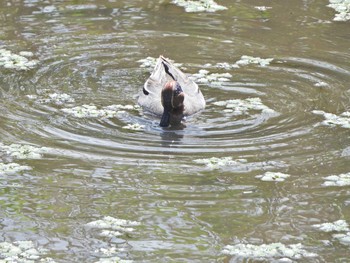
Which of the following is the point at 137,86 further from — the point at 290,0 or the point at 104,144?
the point at 290,0

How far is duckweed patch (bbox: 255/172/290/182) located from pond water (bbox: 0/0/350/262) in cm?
2

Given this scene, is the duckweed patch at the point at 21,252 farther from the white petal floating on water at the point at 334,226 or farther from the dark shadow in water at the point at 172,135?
the dark shadow in water at the point at 172,135

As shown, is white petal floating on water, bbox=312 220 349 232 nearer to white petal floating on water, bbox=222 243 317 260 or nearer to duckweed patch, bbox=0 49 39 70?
white petal floating on water, bbox=222 243 317 260

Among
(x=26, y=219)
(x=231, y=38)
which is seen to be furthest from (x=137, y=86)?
(x=26, y=219)

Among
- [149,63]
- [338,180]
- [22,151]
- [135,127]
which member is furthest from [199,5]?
[338,180]

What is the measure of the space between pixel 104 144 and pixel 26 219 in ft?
5.73

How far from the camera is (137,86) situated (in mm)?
11258

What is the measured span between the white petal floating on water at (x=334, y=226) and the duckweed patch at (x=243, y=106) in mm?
2968

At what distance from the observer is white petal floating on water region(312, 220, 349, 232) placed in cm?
721

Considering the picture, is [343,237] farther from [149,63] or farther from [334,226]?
[149,63]

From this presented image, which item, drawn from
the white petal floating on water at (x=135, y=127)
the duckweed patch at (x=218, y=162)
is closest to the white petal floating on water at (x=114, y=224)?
the duckweed patch at (x=218, y=162)

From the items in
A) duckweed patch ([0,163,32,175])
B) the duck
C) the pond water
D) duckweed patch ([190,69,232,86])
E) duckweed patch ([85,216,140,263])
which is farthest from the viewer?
duckweed patch ([190,69,232,86])

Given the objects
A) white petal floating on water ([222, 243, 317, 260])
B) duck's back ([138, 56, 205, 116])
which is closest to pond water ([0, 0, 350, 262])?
white petal floating on water ([222, 243, 317, 260])

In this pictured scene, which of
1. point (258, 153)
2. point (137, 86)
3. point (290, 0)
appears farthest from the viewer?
point (290, 0)
